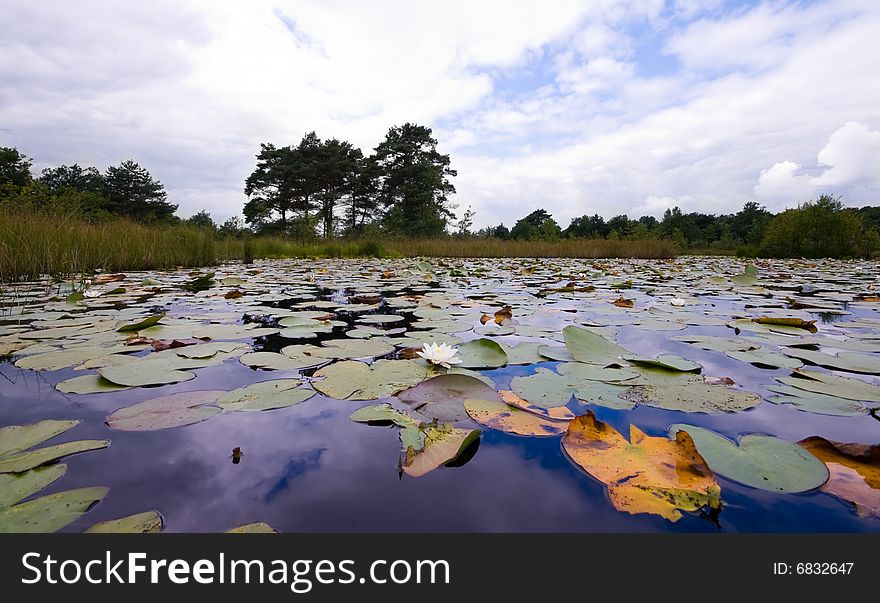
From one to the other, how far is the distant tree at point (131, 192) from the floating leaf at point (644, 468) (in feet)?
95.8

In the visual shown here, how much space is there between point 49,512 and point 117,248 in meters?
5.83

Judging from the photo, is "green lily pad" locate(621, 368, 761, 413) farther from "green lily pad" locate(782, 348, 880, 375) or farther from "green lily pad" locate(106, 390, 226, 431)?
"green lily pad" locate(106, 390, 226, 431)

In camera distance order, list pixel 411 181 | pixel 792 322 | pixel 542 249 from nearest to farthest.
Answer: pixel 792 322 → pixel 542 249 → pixel 411 181

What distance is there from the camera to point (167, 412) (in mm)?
945

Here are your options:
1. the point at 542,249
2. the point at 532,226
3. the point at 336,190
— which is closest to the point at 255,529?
the point at 542,249

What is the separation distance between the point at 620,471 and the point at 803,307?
9.26 ft

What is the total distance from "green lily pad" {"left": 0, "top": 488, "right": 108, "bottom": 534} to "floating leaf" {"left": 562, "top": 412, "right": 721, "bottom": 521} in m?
0.81

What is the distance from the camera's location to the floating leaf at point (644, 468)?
0.62 m

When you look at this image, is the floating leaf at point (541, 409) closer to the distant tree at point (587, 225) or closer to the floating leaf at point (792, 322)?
the floating leaf at point (792, 322)

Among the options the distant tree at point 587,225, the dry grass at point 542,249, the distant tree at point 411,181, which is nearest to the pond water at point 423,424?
the dry grass at point 542,249

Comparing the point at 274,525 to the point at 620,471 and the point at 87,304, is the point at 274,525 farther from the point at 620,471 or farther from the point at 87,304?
the point at 87,304

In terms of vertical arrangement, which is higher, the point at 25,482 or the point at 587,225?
the point at 587,225

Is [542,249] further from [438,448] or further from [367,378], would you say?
[438,448]

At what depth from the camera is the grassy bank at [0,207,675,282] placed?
12.7 ft
